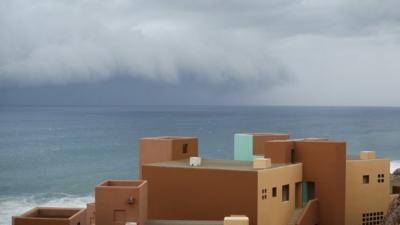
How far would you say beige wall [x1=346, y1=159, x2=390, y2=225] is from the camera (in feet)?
121

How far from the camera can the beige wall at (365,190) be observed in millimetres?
37031

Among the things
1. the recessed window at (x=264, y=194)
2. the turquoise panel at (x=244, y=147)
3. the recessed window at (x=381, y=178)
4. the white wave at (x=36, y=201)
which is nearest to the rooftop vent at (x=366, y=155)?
the recessed window at (x=381, y=178)

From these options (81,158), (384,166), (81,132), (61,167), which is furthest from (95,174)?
(81,132)

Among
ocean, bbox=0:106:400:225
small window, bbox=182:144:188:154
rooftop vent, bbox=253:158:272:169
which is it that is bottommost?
ocean, bbox=0:106:400:225

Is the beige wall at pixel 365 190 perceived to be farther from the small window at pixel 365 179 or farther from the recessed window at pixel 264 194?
the recessed window at pixel 264 194

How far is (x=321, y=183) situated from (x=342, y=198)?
4.68 feet

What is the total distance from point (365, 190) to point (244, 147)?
391 inches

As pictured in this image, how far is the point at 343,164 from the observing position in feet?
115

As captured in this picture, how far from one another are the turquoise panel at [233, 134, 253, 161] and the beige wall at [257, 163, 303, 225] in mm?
9338

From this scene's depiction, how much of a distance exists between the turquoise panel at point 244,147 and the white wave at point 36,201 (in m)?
36.6

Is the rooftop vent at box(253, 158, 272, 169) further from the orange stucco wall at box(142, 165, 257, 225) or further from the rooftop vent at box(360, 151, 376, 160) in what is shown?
the rooftop vent at box(360, 151, 376, 160)

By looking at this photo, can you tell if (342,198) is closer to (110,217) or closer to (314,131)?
(110,217)

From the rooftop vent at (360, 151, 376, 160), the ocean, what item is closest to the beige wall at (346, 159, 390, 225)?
the rooftop vent at (360, 151, 376, 160)

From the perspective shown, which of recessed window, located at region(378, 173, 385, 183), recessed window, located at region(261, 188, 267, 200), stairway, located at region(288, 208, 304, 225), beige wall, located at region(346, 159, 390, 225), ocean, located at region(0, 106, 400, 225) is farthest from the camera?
ocean, located at region(0, 106, 400, 225)
